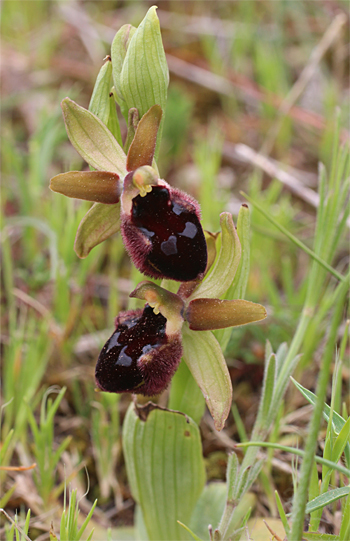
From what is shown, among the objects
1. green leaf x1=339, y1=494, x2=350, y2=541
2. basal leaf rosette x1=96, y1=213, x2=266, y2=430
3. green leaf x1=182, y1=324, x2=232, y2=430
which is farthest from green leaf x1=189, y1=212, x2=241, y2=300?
green leaf x1=339, y1=494, x2=350, y2=541

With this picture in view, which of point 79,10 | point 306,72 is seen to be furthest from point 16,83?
point 306,72

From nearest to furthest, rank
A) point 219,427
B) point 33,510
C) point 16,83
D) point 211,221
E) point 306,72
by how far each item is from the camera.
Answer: point 219,427, point 33,510, point 211,221, point 306,72, point 16,83

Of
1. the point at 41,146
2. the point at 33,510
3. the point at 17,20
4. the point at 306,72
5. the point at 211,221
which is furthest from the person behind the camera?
the point at 17,20

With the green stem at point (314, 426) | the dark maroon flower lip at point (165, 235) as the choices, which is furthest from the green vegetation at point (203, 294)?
the dark maroon flower lip at point (165, 235)

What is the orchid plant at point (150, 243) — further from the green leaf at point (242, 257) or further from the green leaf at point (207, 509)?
the green leaf at point (207, 509)

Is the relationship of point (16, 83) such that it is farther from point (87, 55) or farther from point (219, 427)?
point (219, 427)

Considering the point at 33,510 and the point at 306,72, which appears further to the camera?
the point at 306,72

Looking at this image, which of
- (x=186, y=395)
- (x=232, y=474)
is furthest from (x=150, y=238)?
(x=232, y=474)

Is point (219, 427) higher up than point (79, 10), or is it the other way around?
point (79, 10)
